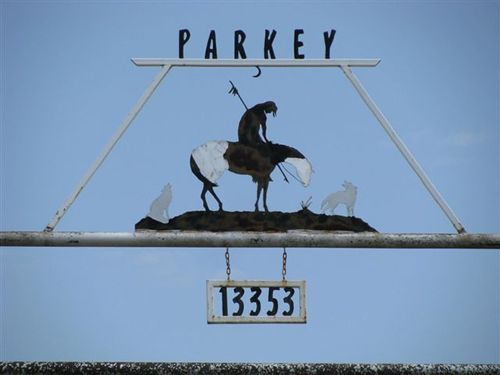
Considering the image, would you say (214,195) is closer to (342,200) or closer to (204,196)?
(204,196)

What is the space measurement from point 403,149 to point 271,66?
180 centimetres

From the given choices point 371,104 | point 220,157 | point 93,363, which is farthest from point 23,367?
point 371,104

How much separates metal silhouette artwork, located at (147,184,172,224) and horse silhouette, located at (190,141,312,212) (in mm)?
481

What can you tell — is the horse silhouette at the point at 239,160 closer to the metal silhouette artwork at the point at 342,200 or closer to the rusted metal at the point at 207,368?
the metal silhouette artwork at the point at 342,200

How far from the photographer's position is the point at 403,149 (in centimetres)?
1048

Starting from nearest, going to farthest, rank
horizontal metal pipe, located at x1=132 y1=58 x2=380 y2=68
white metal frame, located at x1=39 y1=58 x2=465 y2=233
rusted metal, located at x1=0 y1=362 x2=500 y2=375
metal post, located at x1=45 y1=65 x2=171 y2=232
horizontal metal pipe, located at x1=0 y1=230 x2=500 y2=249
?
1. rusted metal, located at x1=0 y1=362 x2=500 y2=375
2. horizontal metal pipe, located at x1=0 y1=230 x2=500 y2=249
3. metal post, located at x1=45 y1=65 x2=171 y2=232
4. white metal frame, located at x1=39 y1=58 x2=465 y2=233
5. horizontal metal pipe, located at x1=132 y1=58 x2=380 y2=68

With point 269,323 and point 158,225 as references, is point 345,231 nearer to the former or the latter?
point 269,323

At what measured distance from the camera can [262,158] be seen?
35.0ft

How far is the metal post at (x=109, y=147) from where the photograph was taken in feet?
33.4

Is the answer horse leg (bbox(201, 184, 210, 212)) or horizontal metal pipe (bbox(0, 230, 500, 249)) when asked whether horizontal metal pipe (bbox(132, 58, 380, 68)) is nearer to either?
horse leg (bbox(201, 184, 210, 212))

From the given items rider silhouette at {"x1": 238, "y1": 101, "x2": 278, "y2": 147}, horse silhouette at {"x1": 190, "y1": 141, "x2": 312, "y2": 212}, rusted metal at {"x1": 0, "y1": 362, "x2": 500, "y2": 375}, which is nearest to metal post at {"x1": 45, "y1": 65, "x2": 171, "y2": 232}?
horse silhouette at {"x1": 190, "y1": 141, "x2": 312, "y2": 212}

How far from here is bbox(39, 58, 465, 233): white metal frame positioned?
33.8ft

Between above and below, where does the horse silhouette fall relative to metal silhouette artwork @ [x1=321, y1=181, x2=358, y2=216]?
above

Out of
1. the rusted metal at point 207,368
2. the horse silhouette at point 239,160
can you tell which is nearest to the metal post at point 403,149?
the horse silhouette at point 239,160
